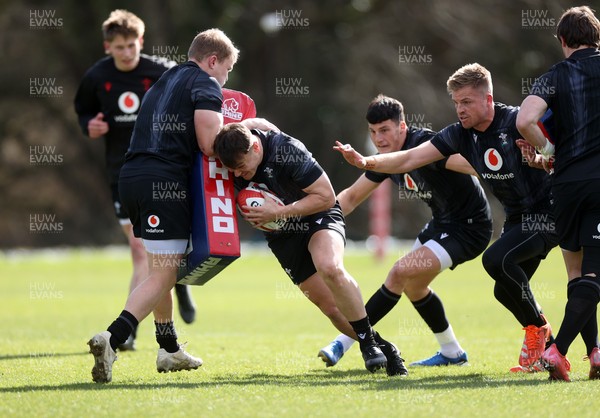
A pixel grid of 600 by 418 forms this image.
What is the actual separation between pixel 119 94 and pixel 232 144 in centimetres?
350

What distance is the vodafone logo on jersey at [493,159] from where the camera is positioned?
22.6 feet

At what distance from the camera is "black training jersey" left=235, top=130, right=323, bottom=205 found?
21.3ft

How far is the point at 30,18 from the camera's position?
29828mm

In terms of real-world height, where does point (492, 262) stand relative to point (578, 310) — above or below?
above

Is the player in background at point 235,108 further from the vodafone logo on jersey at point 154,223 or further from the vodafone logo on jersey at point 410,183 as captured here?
the vodafone logo on jersey at point 410,183

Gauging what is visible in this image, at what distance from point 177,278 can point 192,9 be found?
22727 mm

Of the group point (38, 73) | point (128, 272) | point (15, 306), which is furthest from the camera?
point (38, 73)

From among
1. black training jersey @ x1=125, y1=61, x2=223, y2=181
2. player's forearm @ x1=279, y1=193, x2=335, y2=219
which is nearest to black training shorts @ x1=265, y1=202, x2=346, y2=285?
player's forearm @ x1=279, y1=193, x2=335, y2=219

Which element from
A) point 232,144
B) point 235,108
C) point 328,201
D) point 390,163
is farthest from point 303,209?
point 235,108

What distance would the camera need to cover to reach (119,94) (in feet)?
30.7

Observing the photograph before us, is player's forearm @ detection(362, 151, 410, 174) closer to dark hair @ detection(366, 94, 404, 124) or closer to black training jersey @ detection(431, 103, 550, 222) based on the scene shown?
black training jersey @ detection(431, 103, 550, 222)

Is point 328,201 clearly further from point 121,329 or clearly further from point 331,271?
point 121,329

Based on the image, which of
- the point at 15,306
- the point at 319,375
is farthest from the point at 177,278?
the point at 15,306

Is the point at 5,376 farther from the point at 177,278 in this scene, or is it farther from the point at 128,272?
the point at 128,272
